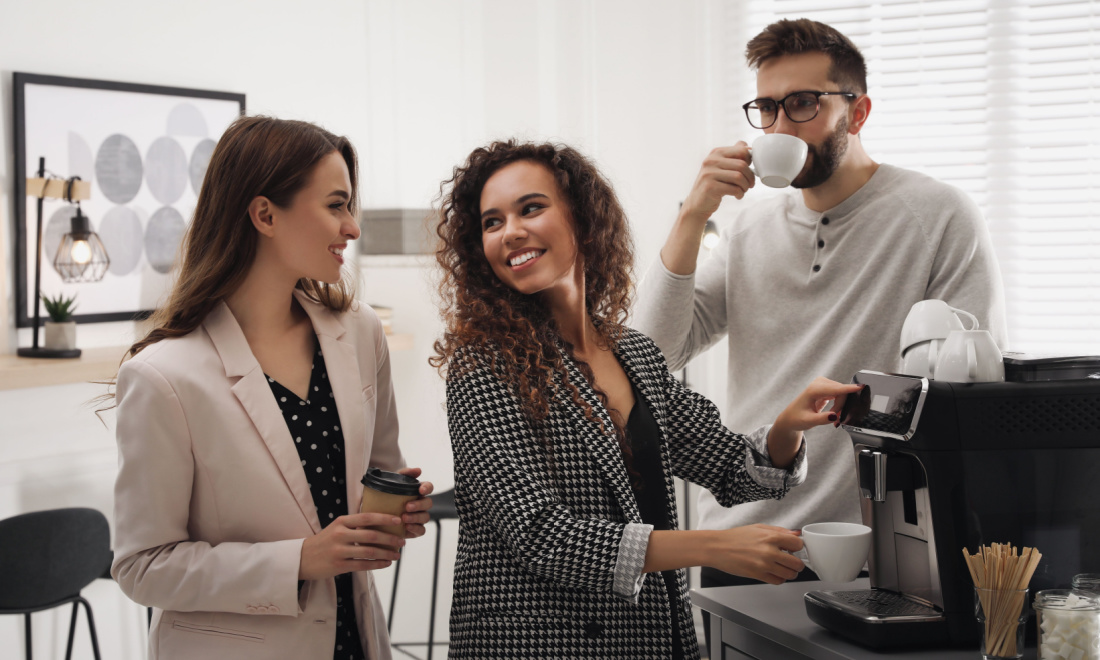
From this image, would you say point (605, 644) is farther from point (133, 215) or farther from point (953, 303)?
point (133, 215)

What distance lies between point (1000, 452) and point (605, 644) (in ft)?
1.97

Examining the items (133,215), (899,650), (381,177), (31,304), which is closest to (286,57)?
(381,177)

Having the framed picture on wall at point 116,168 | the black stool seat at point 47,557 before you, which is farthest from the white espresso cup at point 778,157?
the black stool seat at point 47,557

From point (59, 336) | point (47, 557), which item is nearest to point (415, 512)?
point (47, 557)

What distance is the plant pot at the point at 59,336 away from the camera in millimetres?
2732

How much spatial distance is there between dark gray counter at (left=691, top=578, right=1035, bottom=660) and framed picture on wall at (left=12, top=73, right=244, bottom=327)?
6.34 feet

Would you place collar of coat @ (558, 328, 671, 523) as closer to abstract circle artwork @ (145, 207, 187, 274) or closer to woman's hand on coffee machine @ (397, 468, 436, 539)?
woman's hand on coffee machine @ (397, 468, 436, 539)

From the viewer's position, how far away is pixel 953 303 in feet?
5.75

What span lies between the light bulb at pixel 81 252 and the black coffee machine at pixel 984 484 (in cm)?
257

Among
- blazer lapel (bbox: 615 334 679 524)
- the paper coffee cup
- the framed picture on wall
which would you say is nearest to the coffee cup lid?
the paper coffee cup

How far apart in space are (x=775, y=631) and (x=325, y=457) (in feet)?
2.41

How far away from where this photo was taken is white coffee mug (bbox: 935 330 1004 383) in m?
1.20

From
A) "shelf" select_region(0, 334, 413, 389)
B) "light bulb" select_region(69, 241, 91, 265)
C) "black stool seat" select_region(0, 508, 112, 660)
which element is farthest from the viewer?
"light bulb" select_region(69, 241, 91, 265)

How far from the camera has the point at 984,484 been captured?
3.90 feet
